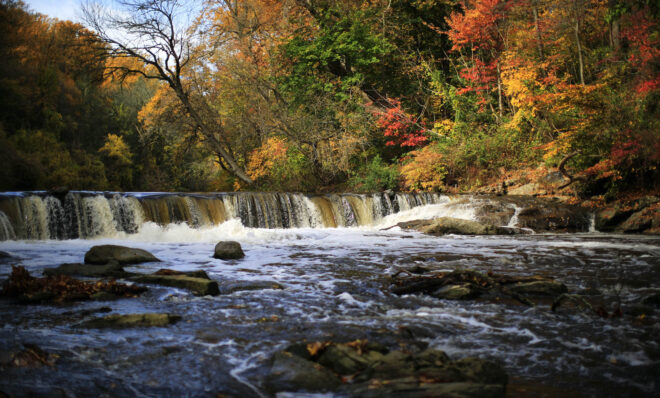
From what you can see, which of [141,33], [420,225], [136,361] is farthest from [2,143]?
[136,361]

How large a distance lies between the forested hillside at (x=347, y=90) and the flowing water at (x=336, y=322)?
25.3 feet

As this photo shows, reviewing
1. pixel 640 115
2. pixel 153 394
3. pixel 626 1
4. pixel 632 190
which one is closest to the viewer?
pixel 153 394

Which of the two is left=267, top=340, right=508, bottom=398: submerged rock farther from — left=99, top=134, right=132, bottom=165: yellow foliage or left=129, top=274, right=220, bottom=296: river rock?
left=99, top=134, right=132, bottom=165: yellow foliage

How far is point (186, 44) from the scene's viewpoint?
20.2 metres

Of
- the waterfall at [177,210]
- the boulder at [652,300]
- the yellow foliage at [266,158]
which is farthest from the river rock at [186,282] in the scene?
the yellow foliage at [266,158]

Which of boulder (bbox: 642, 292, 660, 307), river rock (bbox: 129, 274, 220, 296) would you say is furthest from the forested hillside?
river rock (bbox: 129, 274, 220, 296)

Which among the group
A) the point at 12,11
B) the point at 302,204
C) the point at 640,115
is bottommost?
the point at 302,204

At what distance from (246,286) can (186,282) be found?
0.76 metres

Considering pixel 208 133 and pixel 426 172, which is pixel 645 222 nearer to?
pixel 426 172

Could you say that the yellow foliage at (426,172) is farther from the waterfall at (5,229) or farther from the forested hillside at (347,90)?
the waterfall at (5,229)

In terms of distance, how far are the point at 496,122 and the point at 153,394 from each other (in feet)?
63.5

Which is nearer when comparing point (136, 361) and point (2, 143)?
point (136, 361)

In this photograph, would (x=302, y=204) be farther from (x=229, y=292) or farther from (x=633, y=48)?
(x=633, y=48)

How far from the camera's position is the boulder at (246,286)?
578 cm
